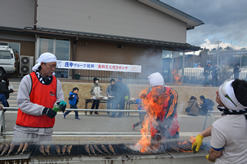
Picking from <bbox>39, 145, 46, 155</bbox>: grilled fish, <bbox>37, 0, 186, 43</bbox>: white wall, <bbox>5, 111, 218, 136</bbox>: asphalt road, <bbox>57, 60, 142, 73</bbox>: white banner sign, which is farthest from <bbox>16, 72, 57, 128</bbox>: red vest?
<bbox>37, 0, 186, 43</bbox>: white wall

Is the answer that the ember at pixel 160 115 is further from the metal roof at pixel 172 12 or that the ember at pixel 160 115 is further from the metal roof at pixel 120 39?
the metal roof at pixel 172 12

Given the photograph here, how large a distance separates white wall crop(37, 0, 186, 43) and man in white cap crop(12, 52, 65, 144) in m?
12.9

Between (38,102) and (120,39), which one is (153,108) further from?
(120,39)

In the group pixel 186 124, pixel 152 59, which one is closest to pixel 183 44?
pixel 152 59

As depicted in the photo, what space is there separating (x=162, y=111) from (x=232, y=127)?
1.56m

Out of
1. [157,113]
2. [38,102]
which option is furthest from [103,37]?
[38,102]

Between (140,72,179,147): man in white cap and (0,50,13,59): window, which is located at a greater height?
(0,50,13,59): window

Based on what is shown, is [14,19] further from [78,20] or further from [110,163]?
[110,163]

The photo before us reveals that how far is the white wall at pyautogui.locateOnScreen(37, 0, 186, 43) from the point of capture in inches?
558

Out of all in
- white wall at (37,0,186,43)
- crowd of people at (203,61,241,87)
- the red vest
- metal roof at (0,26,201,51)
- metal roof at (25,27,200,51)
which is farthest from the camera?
white wall at (37,0,186,43)

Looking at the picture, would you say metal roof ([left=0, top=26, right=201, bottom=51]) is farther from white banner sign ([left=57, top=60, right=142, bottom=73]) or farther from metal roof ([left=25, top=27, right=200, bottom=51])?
white banner sign ([left=57, top=60, right=142, bottom=73])

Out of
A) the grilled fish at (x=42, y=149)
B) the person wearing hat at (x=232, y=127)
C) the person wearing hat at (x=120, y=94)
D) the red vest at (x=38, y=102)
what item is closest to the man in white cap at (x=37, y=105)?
the red vest at (x=38, y=102)

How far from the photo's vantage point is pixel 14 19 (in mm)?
16172

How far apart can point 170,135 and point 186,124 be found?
4904 mm
